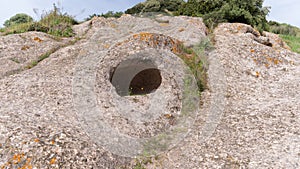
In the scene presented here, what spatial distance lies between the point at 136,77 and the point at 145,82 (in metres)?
0.58

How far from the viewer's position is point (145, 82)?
40.6 feet

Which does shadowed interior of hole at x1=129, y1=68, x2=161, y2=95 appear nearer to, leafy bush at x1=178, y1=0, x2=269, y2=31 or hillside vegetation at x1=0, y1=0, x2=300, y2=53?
hillside vegetation at x1=0, y1=0, x2=300, y2=53

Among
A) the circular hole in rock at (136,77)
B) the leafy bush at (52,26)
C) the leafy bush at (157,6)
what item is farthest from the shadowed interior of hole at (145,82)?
the leafy bush at (157,6)

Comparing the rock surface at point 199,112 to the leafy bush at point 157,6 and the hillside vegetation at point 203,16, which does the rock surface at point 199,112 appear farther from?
the leafy bush at point 157,6

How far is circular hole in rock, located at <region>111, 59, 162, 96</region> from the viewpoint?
10.6 meters

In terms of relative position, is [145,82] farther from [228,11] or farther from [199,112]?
[228,11]

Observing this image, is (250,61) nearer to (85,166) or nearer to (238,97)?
(238,97)

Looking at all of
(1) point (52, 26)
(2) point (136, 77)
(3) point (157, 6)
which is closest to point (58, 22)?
(1) point (52, 26)

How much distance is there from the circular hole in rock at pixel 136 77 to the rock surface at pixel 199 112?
957 mm

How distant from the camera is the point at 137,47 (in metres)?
10.2

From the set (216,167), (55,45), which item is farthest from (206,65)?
(55,45)

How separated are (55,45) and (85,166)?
855cm

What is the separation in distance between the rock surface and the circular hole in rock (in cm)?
96

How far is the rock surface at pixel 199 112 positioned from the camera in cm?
647
